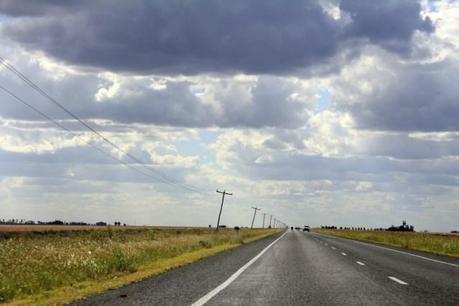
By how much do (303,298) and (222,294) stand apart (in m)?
1.89

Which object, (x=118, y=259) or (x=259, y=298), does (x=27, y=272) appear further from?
(x=259, y=298)

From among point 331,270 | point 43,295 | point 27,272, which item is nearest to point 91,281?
point 27,272

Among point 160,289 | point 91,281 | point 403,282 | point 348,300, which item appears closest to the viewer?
point 348,300

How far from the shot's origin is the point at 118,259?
22125 mm

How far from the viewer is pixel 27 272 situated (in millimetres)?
17844

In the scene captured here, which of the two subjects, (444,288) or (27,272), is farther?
(27,272)

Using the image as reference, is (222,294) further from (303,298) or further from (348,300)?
(348,300)

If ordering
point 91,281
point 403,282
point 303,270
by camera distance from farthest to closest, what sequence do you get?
point 303,270, point 91,281, point 403,282

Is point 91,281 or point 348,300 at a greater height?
point 348,300

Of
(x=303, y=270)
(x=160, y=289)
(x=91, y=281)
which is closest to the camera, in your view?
(x=160, y=289)

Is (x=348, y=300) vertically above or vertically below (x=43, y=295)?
above

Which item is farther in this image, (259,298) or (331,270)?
(331,270)

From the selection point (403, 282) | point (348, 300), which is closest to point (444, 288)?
point (403, 282)

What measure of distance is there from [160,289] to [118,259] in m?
7.52
